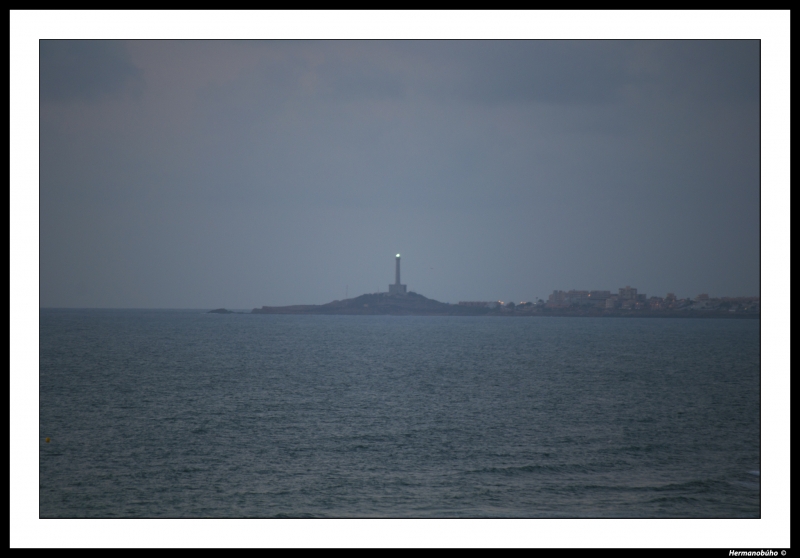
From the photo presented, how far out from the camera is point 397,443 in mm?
18750

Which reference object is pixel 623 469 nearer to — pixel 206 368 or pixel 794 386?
pixel 794 386

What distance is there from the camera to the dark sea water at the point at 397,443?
13000 mm

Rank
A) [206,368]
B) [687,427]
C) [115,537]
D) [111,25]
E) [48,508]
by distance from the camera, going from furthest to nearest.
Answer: [206,368] < [687,427] < [48,508] < [111,25] < [115,537]

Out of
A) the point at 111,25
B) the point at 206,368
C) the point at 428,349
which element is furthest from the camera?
the point at 428,349

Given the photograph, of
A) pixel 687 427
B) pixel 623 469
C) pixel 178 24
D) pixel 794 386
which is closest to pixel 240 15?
pixel 178 24

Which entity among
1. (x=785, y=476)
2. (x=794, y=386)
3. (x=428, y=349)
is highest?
(x=794, y=386)

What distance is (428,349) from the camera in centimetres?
6069

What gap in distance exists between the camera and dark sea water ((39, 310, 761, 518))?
13.0m

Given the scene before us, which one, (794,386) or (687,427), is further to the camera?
(687,427)

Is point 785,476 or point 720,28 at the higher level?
point 720,28

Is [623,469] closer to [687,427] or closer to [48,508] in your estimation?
[687,427]

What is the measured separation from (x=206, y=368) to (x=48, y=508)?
1144 inches

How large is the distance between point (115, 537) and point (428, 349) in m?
56.5

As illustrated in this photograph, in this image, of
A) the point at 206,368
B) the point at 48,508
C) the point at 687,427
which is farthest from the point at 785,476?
the point at 206,368
